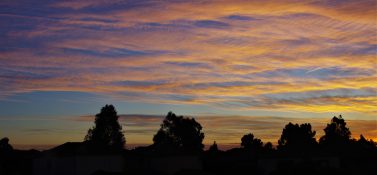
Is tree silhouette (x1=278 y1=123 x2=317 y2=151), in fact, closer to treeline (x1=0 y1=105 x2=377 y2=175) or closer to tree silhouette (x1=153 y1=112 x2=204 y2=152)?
treeline (x1=0 y1=105 x2=377 y2=175)

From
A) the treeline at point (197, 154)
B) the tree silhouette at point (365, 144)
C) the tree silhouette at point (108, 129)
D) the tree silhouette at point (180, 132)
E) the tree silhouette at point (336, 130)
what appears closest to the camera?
the treeline at point (197, 154)

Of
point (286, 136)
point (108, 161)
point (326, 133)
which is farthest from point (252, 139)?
point (108, 161)

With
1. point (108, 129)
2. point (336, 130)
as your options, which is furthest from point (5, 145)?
point (336, 130)

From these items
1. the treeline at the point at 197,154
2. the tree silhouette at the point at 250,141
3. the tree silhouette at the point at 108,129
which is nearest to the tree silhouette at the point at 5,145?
the treeline at the point at 197,154

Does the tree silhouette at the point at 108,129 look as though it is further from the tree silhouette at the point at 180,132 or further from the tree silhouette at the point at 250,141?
the tree silhouette at the point at 250,141

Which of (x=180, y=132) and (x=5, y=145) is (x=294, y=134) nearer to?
(x=180, y=132)

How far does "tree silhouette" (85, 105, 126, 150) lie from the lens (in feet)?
317

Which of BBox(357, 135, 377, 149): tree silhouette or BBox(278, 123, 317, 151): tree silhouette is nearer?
BBox(357, 135, 377, 149): tree silhouette

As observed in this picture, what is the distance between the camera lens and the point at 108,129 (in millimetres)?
97375

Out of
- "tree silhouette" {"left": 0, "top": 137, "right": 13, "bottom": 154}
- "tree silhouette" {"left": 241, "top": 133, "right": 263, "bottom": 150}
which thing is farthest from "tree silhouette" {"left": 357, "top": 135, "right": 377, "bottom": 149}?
"tree silhouette" {"left": 0, "top": 137, "right": 13, "bottom": 154}

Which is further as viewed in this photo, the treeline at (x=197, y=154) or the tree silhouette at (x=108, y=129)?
the tree silhouette at (x=108, y=129)

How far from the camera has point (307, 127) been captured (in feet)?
417

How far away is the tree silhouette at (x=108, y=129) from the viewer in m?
96.7

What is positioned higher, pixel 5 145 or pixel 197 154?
pixel 5 145
